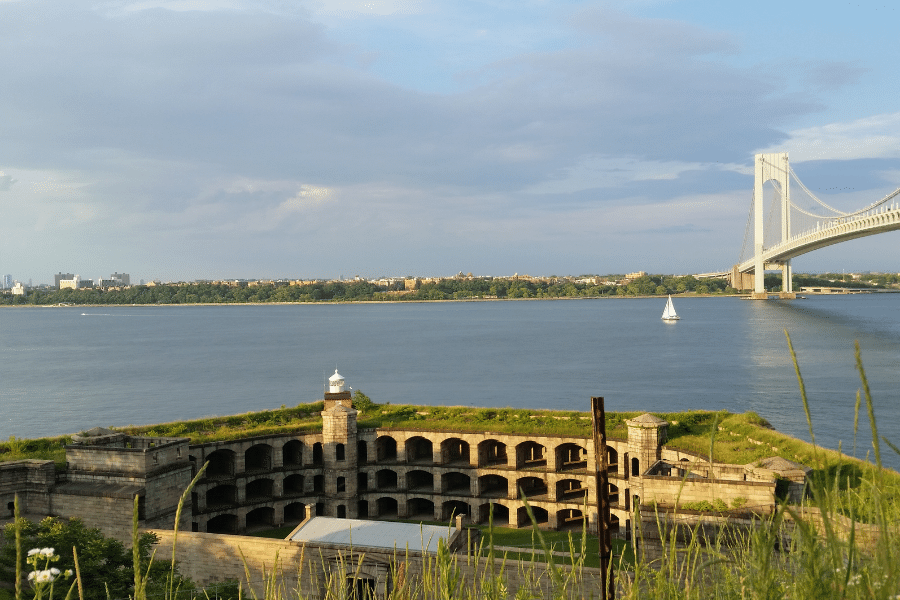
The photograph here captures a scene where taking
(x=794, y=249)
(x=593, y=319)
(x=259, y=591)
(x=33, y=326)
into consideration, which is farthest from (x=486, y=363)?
(x=33, y=326)

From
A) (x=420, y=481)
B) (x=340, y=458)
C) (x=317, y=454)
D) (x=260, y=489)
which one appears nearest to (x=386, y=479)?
(x=420, y=481)

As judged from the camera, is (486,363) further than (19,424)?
Yes

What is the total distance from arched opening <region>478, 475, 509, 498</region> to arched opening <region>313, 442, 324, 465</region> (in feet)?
27.6

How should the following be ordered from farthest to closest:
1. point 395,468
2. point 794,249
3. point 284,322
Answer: point 284,322
point 794,249
point 395,468

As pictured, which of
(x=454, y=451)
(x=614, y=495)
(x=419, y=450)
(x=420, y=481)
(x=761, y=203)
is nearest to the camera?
(x=614, y=495)

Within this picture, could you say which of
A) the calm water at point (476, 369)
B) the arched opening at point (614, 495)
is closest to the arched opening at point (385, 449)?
the arched opening at point (614, 495)

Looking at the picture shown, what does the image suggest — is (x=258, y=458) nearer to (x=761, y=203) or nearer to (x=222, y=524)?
(x=222, y=524)

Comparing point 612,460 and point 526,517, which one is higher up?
point 612,460

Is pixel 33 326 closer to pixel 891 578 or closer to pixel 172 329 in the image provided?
pixel 172 329

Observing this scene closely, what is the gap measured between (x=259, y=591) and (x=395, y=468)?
13455 millimetres

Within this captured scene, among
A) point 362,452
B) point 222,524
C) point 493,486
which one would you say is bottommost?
point 222,524

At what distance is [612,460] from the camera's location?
35.7 metres

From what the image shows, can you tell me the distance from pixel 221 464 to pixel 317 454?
5.09 meters

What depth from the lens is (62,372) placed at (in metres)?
84.5
